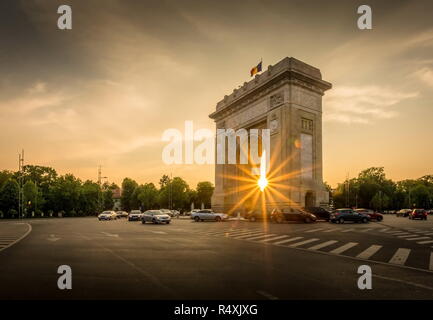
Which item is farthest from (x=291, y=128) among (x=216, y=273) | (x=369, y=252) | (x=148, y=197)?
(x=148, y=197)

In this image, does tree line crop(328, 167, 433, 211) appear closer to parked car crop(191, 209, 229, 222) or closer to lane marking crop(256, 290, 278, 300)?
parked car crop(191, 209, 229, 222)

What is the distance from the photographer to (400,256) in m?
12.3

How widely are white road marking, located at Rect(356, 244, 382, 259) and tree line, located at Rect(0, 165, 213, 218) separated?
230 ft

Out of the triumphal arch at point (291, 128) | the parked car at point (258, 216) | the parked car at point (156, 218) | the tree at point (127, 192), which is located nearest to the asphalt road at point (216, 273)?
the parked car at point (156, 218)

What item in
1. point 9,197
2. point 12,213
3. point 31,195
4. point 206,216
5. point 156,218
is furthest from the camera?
point 31,195

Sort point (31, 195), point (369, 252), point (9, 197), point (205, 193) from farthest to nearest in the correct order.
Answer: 1. point (205, 193)
2. point (31, 195)
3. point (9, 197)
4. point (369, 252)

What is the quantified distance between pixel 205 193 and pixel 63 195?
44.7m

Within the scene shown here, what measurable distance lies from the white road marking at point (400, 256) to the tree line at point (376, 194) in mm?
96120

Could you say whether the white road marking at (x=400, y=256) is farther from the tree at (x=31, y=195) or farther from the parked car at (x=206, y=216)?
the tree at (x=31, y=195)

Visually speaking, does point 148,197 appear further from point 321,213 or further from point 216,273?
point 216,273

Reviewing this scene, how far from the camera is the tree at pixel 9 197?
75.4m

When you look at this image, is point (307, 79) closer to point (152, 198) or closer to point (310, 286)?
point (310, 286)

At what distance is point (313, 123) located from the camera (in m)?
50.2
